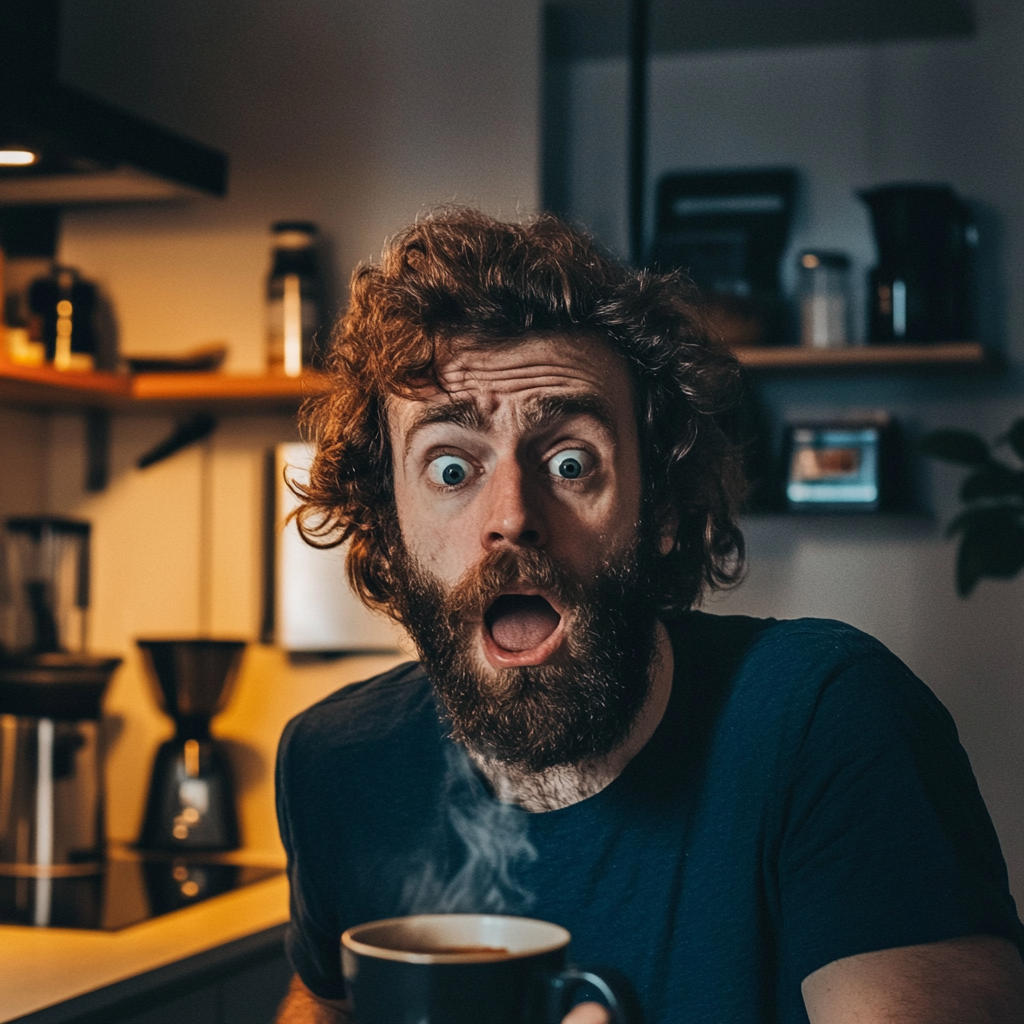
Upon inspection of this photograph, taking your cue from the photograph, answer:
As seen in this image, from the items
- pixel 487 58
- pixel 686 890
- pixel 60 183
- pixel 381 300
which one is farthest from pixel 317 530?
pixel 487 58

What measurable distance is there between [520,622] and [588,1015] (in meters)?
0.31

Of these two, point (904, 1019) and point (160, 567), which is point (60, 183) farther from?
point (904, 1019)

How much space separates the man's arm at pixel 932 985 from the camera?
0.65 meters

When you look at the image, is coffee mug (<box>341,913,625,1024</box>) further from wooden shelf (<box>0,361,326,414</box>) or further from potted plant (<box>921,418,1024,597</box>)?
potted plant (<box>921,418,1024,597</box>)

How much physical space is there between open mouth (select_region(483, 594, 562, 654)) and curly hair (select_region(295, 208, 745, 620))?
0.40ft

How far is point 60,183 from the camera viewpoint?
1.88m

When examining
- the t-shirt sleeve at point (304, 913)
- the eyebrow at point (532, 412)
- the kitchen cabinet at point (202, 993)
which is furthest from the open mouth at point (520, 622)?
the kitchen cabinet at point (202, 993)

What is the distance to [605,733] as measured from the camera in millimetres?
821

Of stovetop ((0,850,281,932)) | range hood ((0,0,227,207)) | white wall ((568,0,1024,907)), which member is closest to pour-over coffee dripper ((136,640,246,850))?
stovetop ((0,850,281,932))

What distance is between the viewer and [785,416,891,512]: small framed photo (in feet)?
6.80

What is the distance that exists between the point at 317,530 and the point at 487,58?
1.20m

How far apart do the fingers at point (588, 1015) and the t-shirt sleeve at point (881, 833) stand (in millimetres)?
214

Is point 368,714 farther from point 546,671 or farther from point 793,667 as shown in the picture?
point 793,667

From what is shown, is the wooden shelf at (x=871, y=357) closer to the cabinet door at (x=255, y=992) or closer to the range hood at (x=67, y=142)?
the range hood at (x=67, y=142)
